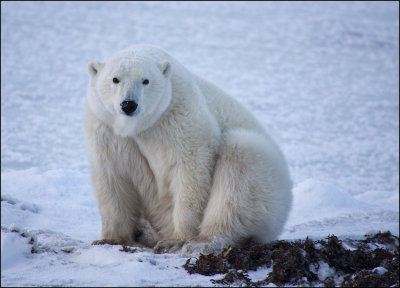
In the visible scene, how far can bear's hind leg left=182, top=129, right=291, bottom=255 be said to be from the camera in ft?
10.7

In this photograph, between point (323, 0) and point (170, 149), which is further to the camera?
point (323, 0)

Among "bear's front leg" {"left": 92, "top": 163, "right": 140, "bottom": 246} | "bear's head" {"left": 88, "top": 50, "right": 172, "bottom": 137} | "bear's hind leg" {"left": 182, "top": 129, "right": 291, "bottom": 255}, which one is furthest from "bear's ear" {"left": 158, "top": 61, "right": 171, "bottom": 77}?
"bear's front leg" {"left": 92, "top": 163, "right": 140, "bottom": 246}

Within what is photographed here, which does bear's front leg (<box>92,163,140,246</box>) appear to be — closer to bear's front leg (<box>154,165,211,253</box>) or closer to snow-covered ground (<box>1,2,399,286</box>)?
snow-covered ground (<box>1,2,399,286</box>)

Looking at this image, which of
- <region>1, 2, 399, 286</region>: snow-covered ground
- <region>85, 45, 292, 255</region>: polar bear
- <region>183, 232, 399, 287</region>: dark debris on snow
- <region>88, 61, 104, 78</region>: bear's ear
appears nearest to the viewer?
<region>183, 232, 399, 287</region>: dark debris on snow

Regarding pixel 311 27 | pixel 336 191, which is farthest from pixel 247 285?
pixel 311 27

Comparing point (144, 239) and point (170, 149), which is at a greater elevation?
point (170, 149)

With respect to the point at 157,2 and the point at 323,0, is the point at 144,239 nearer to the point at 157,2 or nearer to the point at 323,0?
the point at 157,2

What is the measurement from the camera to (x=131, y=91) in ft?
10.1

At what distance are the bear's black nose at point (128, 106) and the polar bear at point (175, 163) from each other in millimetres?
43

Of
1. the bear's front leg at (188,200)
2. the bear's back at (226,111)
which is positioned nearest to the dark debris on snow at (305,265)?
the bear's front leg at (188,200)

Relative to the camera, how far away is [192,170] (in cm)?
329

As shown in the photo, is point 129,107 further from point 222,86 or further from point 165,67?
point 222,86

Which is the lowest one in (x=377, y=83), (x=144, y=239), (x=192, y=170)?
(x=144, y=239)

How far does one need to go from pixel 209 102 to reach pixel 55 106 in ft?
17.7
